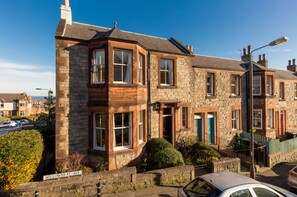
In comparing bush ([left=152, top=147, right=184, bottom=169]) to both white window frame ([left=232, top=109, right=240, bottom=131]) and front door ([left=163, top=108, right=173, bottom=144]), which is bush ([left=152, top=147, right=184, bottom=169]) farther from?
white window frame ([left=232, top=109, right=240, bottom=131])

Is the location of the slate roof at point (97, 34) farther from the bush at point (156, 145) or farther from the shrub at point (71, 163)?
the shrub at point (71, 163)

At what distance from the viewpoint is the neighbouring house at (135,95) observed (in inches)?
371

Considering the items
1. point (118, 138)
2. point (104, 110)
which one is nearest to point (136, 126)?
point (118, 138)

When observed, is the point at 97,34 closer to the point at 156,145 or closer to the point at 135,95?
the point at 135,95

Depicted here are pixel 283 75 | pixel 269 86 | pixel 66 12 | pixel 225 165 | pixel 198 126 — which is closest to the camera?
pixel 225 165

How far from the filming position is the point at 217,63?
55.9 feet

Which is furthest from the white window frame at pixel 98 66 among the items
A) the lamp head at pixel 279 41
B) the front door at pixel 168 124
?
the lamp head at pixel 279 41

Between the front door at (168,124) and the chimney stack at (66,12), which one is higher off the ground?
the chimney stack at (66,12)

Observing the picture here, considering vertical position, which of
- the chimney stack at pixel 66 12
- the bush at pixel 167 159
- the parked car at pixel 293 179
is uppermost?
the chimney stack at pixel 66 12

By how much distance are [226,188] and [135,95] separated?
22.0 feet

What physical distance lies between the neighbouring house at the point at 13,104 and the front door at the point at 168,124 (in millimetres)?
70257

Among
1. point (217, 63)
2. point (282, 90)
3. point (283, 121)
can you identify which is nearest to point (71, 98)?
point (217, 63)

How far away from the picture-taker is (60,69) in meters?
9.43

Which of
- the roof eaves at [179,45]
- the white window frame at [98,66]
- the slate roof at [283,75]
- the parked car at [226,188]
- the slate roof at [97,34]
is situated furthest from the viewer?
the slate roof at [283,75]
